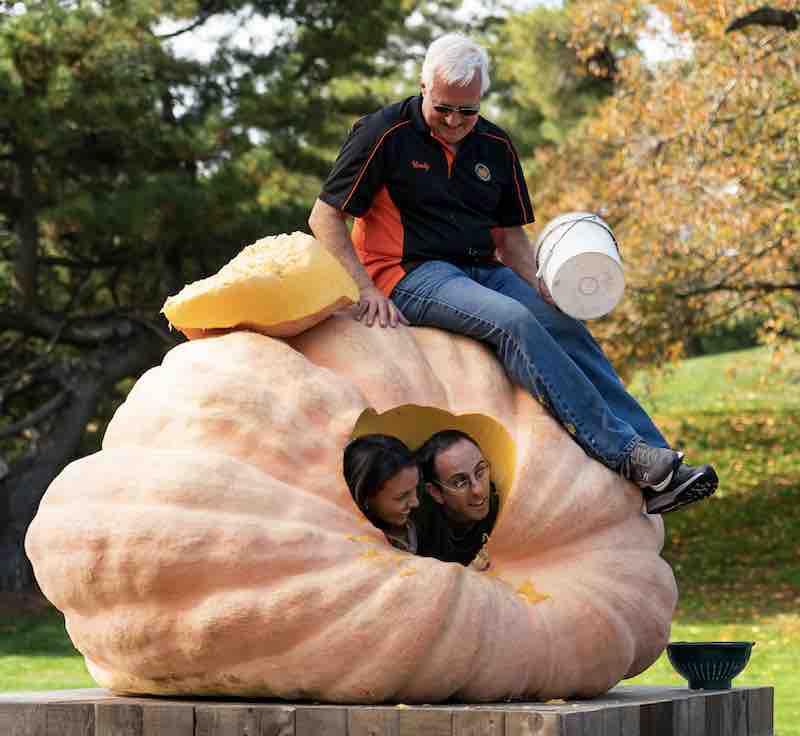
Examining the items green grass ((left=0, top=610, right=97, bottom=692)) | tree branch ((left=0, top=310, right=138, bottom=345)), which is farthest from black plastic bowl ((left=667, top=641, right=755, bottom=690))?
tree branch ((left=0, top=310, right=138, bottom=345))

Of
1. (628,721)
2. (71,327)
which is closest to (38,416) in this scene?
(71,327)

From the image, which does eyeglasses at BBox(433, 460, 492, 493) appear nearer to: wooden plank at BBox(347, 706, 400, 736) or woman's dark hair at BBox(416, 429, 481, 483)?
woman's dark hair at BBox(416, 429, 481, 483)

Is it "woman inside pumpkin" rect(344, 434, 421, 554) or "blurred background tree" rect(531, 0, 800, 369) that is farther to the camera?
"blurred background tree" rect(531, 0, 800, 369)

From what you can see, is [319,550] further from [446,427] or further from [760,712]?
[760,712]

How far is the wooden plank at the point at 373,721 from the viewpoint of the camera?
4.47 metres

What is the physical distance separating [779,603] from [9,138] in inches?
394

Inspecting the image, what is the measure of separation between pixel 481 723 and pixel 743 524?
16.4 m

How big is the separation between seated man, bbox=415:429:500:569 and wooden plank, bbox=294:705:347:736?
0.98 metres

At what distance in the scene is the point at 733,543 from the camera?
19.4 meters

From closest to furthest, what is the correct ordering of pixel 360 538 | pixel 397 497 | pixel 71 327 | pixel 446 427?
pixel 360 538
pixel 397 497
pixel 446 427
pixel 71 327

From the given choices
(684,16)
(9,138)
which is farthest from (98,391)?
(684,16)

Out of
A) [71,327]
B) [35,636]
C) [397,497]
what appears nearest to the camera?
[397,497]

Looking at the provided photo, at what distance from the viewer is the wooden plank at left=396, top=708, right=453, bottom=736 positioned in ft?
14.5

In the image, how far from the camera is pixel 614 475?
17.7 feet
